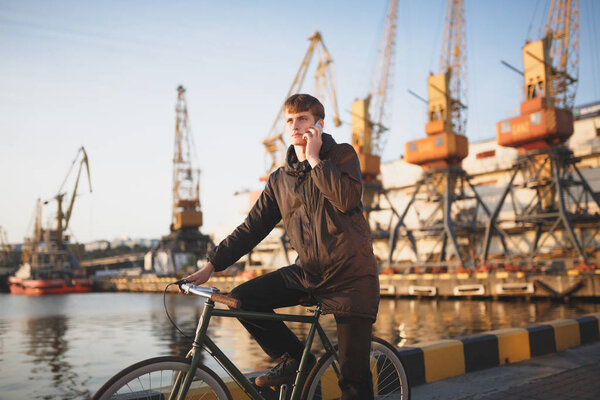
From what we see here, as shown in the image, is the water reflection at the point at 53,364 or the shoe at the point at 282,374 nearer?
the shoe at the point at 282,374

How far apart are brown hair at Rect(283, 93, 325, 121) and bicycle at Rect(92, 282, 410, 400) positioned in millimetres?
1113

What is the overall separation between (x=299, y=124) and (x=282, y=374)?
57.5 inches

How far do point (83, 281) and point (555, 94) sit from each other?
66.5 meters

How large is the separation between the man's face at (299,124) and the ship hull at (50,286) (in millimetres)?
76122

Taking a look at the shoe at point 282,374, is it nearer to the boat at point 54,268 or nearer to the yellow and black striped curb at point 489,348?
the yellow and black striped curb at point 489,348

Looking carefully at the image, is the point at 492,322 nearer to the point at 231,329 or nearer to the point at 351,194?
the point at 231,329

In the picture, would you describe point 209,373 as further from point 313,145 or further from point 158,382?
point 313,145

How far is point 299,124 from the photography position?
2.81m

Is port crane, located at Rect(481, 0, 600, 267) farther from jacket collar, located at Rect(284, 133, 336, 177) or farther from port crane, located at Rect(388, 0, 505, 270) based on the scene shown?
jacket collar, located at Rect(284, 133, 336, 177)

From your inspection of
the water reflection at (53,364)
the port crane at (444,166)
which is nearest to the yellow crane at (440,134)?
the port crane at (444,166)

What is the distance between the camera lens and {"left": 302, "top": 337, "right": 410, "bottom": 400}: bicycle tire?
2920 millimetres

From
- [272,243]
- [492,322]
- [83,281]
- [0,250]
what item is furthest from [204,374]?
[0,250]

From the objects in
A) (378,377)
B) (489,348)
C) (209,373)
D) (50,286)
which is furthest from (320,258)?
(50,286)

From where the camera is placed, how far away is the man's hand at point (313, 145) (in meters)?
2.66
